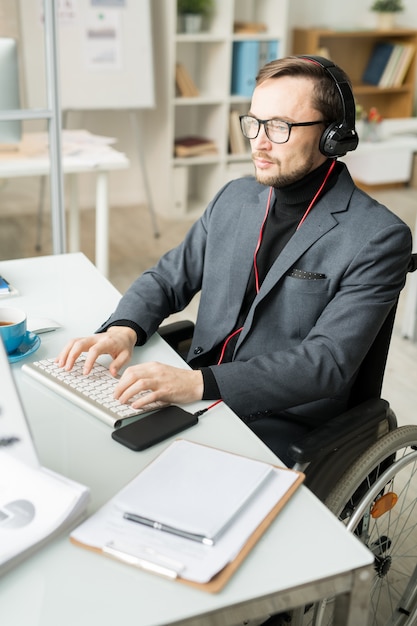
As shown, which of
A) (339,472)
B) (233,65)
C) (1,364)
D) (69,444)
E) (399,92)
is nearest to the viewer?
(1,364)

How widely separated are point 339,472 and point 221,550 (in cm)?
53

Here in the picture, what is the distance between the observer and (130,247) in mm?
4391

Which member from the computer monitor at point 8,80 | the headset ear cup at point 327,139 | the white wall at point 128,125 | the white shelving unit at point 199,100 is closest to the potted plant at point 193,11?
the white shelving unit at point 199,100

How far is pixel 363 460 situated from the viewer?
136cm

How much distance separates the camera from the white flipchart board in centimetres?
428

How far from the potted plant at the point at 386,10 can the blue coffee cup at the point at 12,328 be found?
4697mm

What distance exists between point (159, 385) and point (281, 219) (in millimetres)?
516

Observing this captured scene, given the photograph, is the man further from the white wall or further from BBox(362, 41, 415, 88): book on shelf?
BBox(362, 41, 415, 88): book on shelf

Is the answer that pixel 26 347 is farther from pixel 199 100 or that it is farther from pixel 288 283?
pixel 199 100

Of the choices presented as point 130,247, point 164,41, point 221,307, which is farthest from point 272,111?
point 164,41

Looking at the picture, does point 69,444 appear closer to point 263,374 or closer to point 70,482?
point 70,482

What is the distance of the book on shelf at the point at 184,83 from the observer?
4730 mm

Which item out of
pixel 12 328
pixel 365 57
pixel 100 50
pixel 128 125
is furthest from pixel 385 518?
pixel 365 57

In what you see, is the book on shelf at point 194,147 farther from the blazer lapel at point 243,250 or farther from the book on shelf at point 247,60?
the blazer lapel at point 243,250
